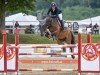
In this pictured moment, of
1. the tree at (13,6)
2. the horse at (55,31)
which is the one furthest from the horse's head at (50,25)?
the tree at (13,6)

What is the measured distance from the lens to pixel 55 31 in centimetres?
2133

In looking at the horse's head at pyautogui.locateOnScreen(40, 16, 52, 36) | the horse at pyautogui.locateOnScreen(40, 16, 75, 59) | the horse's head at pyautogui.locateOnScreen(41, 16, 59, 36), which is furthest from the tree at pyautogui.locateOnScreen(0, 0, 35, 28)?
the horse's head at pyautogui.locateOnScreen(40, 16, 52, 36)

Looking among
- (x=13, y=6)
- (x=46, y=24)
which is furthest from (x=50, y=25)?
(x=13, y=6)

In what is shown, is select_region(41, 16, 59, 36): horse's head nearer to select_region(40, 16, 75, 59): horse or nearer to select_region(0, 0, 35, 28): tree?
select_region(40, 16, 75, 59): horse

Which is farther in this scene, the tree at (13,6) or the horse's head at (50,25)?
the tree at (13,6)

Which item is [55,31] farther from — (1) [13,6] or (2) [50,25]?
(1) [13,6]

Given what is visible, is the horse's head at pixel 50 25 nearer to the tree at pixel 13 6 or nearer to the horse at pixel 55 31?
the horse at pixel 55 31

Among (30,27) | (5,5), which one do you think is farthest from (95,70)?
(30,27)

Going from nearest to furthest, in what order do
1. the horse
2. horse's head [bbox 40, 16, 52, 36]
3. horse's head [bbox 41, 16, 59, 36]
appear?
horse's head [bbox 40, 16, 52, 36] < horse's head [bbox 41, 16, 59, 36] < the horse

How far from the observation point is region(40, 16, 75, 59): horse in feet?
68.6

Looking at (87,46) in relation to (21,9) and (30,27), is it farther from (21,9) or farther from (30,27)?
(30,27)

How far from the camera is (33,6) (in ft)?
121

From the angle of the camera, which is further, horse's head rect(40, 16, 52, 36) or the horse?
the horse

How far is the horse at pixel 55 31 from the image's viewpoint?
20908 mm
